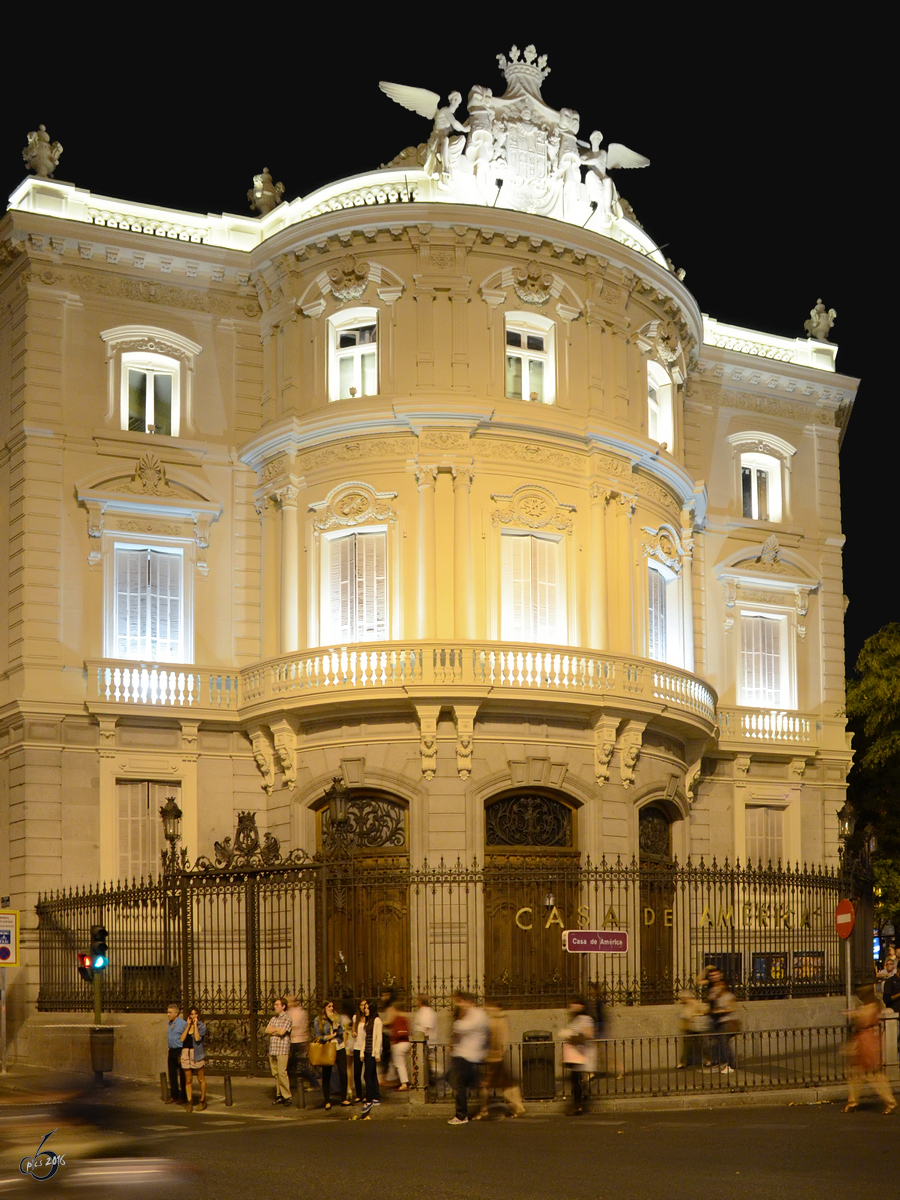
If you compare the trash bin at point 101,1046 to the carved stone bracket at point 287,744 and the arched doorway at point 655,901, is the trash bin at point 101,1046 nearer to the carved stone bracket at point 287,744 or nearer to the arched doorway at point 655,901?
the carved stone bracket at point 287,744

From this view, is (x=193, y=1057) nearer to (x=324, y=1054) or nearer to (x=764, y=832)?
(x=324, y=1054)

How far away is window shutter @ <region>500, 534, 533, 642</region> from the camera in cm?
3031

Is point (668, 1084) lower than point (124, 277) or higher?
lower

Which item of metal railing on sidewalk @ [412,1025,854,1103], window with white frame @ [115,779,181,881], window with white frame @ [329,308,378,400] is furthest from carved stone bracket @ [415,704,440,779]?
window with white frame @ [329,308,378,400]

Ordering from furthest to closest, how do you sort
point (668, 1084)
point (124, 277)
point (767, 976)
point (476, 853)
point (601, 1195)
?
point (124, 277) → point (476, 853) → point (767, 976) → point (668, 1084) → point (601, 1195)

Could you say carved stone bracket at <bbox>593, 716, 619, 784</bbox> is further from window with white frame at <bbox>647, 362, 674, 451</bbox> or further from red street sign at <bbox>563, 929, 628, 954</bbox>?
red street sign at <bbox>563, 929, 628, 954</bbox>

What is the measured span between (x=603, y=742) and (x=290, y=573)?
21.0 feet

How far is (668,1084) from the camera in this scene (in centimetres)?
2166

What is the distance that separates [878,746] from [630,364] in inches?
594

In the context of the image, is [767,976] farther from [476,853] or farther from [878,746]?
[878,746]

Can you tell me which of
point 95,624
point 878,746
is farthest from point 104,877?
point 878,746

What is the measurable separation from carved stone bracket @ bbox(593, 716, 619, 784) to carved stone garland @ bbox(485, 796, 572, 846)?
962 mm

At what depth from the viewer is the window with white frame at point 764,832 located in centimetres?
3584

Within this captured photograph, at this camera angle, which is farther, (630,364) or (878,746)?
(878,746)
